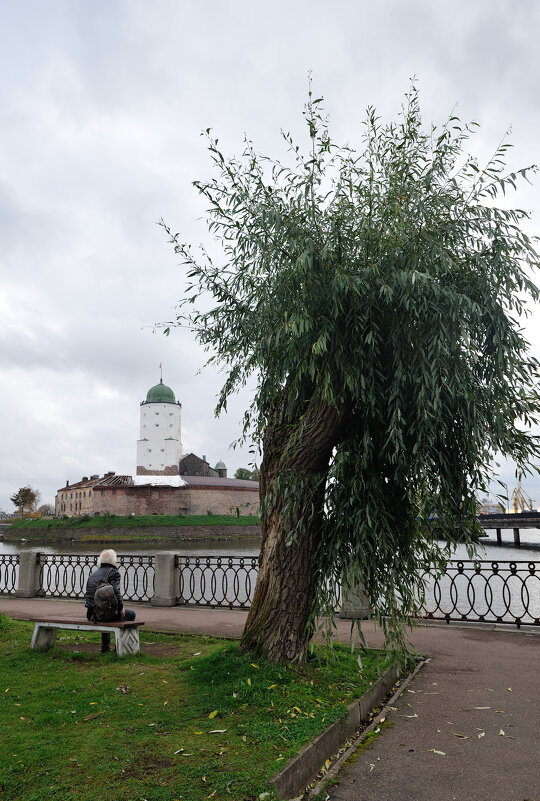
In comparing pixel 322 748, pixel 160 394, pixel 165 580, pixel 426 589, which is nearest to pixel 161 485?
pixel 160 394

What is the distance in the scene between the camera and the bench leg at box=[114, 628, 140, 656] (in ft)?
24.0

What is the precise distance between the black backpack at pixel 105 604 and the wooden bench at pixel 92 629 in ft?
0.40

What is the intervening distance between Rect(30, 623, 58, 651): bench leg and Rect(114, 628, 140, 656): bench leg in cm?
101

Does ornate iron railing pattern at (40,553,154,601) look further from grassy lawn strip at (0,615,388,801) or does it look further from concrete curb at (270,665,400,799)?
concrete curb at (270,665,400,799)

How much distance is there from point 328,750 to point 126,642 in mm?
3613

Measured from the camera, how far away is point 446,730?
5219mm

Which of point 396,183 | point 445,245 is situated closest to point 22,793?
point 445,245

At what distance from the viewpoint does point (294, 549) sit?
20.2 ft

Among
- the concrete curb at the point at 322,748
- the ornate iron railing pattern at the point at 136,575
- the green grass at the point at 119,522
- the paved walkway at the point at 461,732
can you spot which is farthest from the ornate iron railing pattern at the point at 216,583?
the green grass at the point at 119,522

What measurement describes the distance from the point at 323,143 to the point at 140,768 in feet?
18.8

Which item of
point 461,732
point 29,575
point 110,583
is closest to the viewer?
point 461,732

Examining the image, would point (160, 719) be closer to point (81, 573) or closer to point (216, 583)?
point (81, 573)

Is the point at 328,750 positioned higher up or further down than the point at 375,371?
further down

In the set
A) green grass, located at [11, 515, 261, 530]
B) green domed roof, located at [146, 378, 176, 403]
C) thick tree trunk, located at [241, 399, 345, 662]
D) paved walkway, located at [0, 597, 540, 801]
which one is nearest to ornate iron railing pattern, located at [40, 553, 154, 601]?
paved walkway, located at [0, 597, 540, 801]
